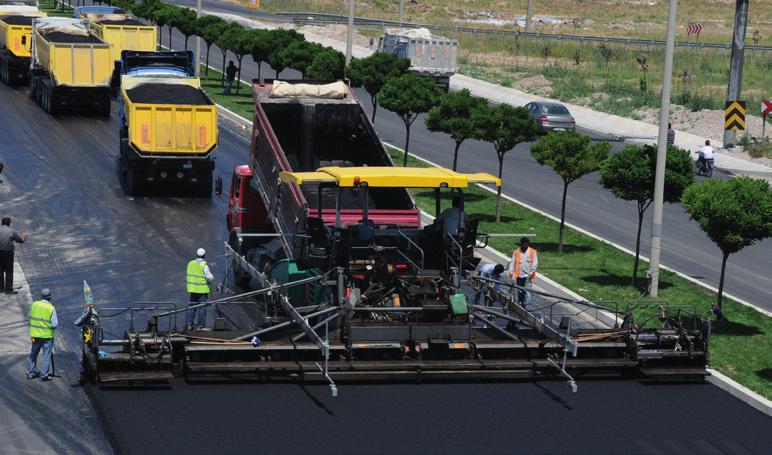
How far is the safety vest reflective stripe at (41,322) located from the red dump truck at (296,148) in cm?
669

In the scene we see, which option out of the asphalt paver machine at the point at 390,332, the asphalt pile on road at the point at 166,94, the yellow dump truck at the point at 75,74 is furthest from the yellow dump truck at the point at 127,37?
the asphalt paver machine at the point at 390,332

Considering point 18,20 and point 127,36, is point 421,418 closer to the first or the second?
point 127,36

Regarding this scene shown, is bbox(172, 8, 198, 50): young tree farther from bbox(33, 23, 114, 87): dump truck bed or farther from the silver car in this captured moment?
the silver car

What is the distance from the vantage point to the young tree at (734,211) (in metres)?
23.0

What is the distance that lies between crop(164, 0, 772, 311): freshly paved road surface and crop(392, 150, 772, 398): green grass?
0.82 meters

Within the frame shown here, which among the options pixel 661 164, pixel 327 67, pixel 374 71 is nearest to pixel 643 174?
pixel 661 164

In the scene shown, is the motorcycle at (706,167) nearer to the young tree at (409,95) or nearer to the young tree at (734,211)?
the young tree at (409,95)

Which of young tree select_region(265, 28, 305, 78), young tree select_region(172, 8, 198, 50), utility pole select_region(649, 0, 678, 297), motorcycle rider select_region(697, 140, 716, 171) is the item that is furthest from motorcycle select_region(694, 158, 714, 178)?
young tree select_region(172, 8, 198, 50)

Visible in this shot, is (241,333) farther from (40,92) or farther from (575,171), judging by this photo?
(40,92)

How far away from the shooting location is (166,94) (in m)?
36.0

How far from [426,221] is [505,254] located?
3246mm

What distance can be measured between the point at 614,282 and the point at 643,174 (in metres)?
2.36

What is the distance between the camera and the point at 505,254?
95.2ft

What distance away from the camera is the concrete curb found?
62.0ft
